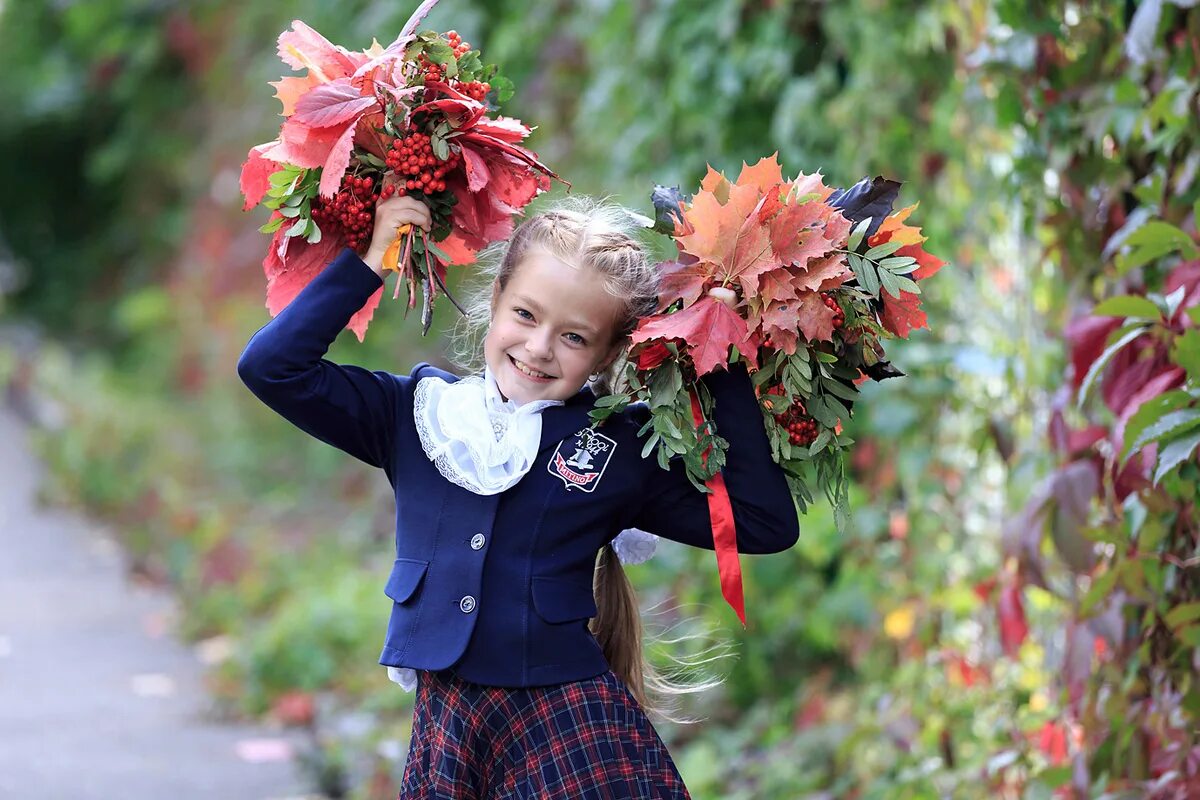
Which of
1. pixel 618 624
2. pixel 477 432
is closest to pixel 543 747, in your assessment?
pixel 618 624

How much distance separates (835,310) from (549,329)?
1.30ft

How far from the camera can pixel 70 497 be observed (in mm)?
8219

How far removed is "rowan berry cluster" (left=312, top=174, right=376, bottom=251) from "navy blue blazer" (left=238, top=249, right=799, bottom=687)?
0.16 feet

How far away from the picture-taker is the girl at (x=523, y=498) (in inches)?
81.0

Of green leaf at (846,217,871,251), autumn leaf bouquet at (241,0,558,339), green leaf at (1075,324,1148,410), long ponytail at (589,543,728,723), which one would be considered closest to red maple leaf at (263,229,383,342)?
autumn leaf bouquet at (241,0,558,339)

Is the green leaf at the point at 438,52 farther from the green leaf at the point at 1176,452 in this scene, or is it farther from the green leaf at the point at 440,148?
the green leaf at the point at 1176,452

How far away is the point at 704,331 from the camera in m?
1.98

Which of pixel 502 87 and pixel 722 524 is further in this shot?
pixel 502 87

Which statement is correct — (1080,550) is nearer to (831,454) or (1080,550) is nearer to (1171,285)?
(1171,285)

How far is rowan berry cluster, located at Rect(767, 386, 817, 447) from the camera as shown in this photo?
208cm

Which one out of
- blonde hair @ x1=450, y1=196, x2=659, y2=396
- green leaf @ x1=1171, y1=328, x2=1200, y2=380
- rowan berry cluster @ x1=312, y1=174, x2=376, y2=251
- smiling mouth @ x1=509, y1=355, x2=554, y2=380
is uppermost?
rowan berry cluster @ x1=312, y1=174, x2=376, y2=251

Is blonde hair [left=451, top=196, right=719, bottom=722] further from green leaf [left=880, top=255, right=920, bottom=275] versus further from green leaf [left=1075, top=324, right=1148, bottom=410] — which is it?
green leaf [left=1075, top=324, right=1148, bottom=410]

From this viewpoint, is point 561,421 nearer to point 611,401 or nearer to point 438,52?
point 611,401

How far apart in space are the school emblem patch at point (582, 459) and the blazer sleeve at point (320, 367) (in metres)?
0.27
